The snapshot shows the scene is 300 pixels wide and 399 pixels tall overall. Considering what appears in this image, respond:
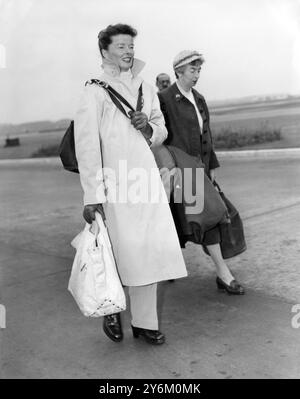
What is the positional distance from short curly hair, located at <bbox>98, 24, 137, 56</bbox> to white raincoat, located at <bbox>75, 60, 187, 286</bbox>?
0.76 feet

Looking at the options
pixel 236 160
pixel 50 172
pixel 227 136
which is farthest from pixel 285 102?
pixel 50 172

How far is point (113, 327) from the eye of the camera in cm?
357

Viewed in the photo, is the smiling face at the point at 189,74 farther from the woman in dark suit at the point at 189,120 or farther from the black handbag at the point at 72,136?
the black handbag at the point at 72,136

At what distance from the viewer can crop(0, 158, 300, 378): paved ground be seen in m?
3.19

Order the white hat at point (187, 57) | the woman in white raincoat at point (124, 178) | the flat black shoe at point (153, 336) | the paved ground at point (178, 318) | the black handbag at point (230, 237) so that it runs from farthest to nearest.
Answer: the black handbag at point (230, 237)
the white hat at point (187, 57)
the flat black shoe at point (153, 336)
the woman in white raincoat at point (124, 178)
the paved ground at point (178, 318)

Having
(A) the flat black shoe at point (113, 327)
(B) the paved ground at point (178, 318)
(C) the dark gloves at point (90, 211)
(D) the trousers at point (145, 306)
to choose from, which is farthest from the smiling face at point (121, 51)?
(B) the paved ground at point (178, 318)

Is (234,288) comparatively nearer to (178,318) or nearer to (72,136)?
(178,318)

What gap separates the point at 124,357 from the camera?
11.0 feet

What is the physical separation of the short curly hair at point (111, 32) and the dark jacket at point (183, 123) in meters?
0.86

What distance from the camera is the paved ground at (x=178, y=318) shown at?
3193 millimetres

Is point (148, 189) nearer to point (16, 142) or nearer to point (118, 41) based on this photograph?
point (118, 41)

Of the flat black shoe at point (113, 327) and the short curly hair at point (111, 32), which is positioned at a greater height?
the short curly hair at point (111, 32)

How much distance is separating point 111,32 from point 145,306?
1.57 m

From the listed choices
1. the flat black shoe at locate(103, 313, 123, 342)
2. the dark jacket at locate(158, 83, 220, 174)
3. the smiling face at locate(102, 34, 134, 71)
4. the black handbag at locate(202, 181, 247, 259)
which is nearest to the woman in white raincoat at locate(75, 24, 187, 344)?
the smiling face at locate(102, 34, 134, 71)
